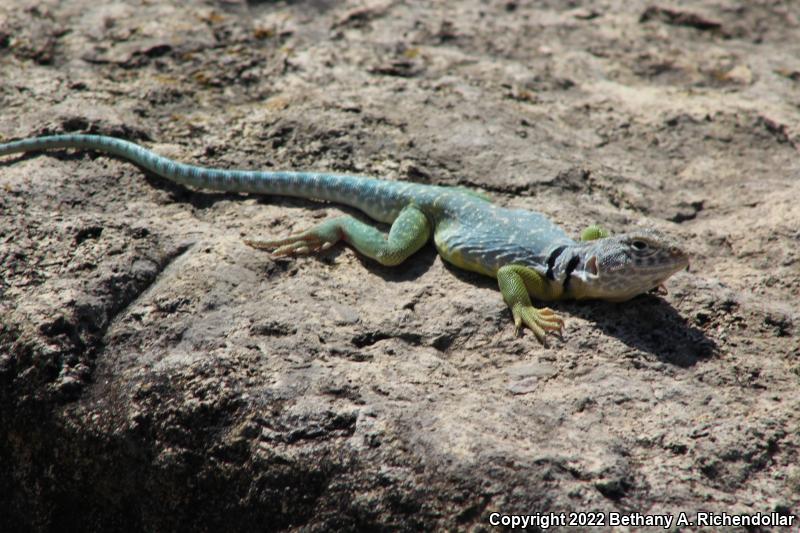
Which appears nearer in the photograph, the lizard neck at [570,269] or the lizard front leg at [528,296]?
the lizard front leg at [528,296]

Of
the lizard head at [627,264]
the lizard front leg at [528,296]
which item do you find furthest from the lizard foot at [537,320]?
the lizard head at [627,264]

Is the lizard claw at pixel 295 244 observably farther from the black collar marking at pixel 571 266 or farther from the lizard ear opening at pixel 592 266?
the lizard ear opening at pixel 592 266

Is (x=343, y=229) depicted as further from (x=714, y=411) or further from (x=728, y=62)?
(x=728, y=62)

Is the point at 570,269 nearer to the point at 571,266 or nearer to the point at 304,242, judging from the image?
the point at 571,266

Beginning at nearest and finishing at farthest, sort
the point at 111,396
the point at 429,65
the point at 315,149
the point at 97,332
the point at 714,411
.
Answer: the point at 714,411, the point at 111,396, the point at 97,332, the point at 315,149, the point at 429,65

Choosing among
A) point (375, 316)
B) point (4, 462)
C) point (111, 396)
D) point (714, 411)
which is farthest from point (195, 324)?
point (714, 411)

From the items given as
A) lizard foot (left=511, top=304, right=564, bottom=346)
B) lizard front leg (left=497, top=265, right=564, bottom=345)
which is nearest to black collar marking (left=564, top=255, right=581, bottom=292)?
lizard front leg (left=497, top=265, right=564, bottom=345)
